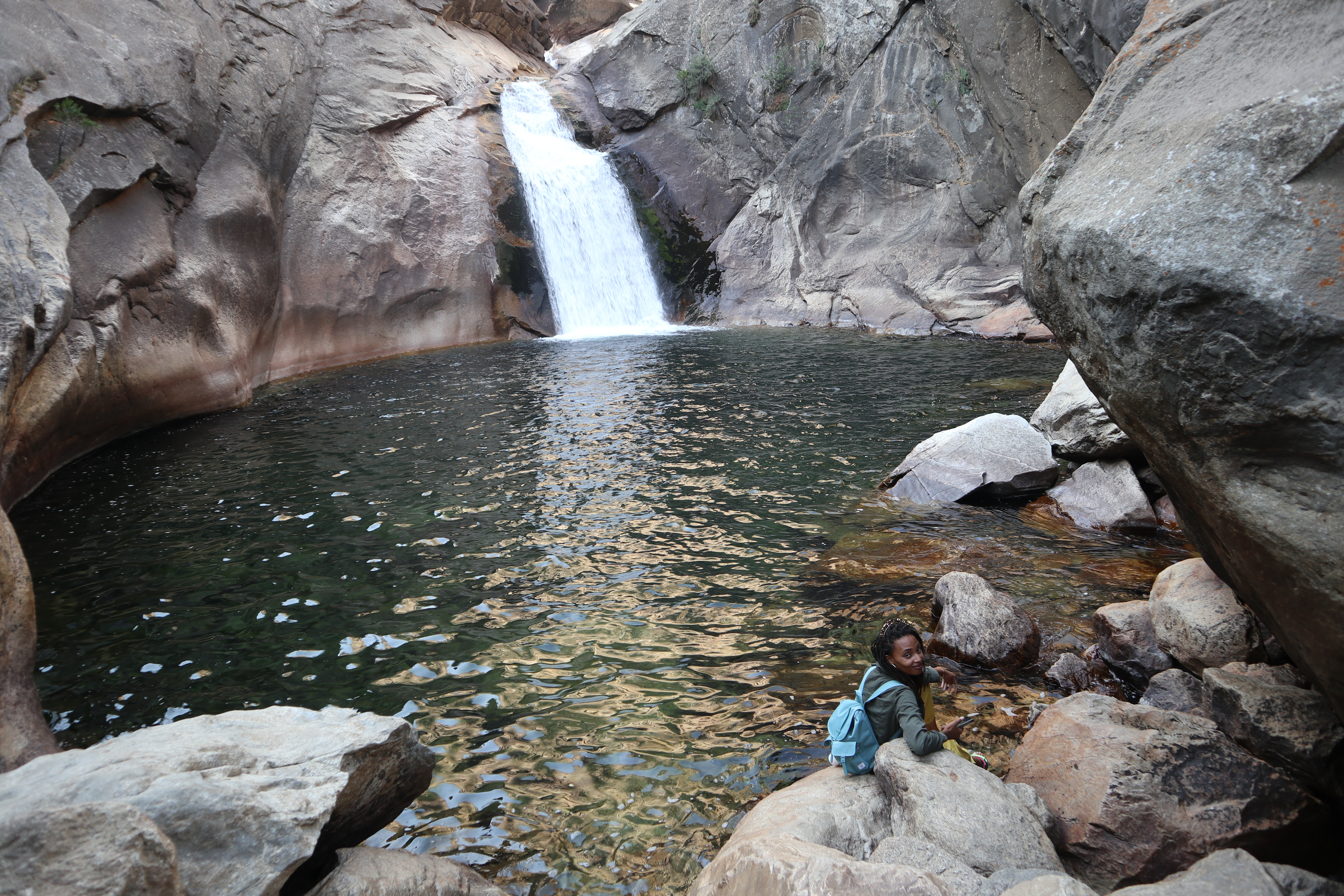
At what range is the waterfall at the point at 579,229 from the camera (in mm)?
25406

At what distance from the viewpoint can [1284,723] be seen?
3.98 meters

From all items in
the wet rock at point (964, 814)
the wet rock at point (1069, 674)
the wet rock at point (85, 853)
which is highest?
Answer: the wet rock at point (85, 853)

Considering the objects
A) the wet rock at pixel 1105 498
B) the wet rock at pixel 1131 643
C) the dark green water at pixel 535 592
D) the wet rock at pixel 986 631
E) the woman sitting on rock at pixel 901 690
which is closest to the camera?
the woman sitting on rock at pixel 901 690

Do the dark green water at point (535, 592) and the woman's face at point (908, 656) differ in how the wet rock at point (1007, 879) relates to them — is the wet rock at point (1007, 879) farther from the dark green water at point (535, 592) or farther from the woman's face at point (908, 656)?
the dark green water at point (535, 592)

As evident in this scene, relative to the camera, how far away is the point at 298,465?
1059cm

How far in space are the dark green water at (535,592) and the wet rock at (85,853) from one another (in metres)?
1.83

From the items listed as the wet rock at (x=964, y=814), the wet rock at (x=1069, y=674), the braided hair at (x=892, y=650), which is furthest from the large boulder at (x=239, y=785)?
the wet rock at (x=1069, y=674)

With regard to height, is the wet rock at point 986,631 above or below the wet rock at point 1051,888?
below

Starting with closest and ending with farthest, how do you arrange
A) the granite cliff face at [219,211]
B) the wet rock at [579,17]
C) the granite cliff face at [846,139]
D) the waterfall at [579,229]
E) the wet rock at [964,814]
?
the wet rock at [964,814] → the granite cliff face at [219,211] → the granite cliff face at [846,139] → the waterfall at [579,229] → the wet rock at [579,17]

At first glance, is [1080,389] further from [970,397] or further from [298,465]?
[298,465]

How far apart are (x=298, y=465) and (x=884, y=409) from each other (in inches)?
344

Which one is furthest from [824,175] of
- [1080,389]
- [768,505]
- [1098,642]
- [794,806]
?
[794,806]

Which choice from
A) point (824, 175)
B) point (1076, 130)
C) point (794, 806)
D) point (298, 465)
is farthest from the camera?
point (824, 175)

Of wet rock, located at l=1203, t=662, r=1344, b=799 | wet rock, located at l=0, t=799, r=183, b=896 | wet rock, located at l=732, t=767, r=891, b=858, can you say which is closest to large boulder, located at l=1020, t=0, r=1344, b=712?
wet rock, located at l=1203, t=662, r=1344, b=799
